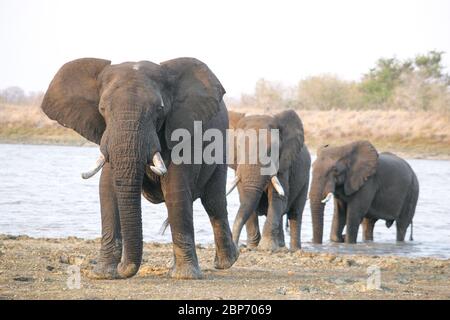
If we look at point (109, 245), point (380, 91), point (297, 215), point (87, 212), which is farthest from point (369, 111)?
point (109, 245)

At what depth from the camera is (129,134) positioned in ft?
29.4

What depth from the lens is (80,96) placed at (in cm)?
976

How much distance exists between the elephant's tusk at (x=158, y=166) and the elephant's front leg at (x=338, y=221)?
29.8ft

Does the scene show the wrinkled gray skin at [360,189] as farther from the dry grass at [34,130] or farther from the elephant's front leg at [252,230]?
the dry grass at [34,130]

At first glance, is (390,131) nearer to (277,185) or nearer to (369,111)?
(369,111)

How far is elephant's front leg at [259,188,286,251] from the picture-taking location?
1456 centimetres

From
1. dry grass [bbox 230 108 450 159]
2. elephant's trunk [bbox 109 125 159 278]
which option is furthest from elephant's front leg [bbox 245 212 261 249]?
dry grass [bbox 230 108 450 159]

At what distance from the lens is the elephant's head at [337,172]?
17266mm

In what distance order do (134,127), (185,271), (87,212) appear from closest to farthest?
(134,127), (185,271), (87,212)

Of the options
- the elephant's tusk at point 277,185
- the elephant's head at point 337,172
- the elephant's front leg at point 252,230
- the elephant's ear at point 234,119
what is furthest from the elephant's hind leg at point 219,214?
the elephant's head at point 337,172

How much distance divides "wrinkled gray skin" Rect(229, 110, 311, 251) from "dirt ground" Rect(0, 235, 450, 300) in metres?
0.77

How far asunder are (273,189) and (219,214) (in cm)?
393
